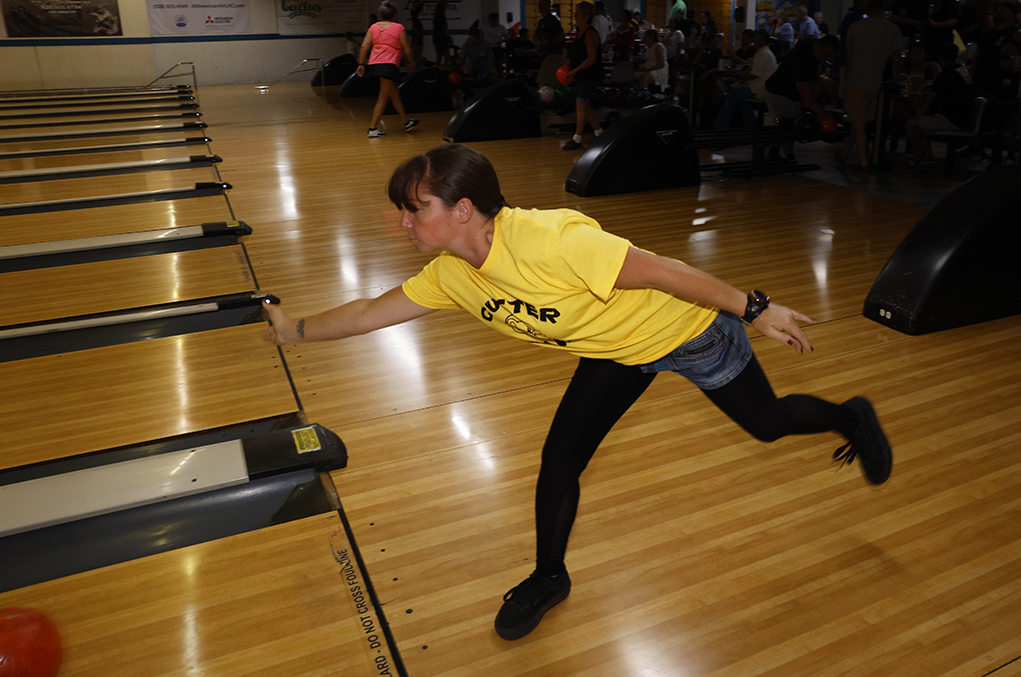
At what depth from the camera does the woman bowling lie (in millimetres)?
1370

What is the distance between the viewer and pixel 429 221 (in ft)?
4.57

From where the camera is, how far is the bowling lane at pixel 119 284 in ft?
12.2

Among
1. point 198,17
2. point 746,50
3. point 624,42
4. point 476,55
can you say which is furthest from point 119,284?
point 198,17

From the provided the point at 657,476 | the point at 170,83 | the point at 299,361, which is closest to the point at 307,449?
the point at 299,361

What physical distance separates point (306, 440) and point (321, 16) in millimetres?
Result: 15710

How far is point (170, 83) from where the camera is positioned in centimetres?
1555

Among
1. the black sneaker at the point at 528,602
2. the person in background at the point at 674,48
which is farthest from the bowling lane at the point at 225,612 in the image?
the person in background at the point at 674,48

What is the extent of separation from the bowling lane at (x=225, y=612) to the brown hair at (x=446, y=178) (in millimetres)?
984

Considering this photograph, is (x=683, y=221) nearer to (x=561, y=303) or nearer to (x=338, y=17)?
(x=561, y=303)

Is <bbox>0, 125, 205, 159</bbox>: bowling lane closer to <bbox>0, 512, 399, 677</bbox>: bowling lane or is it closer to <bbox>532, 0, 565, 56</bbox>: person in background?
<bbox>532, 0, 565, 56</bbox>: person in background

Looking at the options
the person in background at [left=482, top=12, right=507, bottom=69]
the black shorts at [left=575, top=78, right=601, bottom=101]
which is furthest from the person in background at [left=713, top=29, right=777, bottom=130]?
the person in background at [left=482, top=12, right=507, bottom=69]

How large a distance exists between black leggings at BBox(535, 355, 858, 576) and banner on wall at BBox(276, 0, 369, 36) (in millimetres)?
16466

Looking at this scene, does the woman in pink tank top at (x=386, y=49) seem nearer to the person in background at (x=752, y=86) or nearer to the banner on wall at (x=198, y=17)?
the person in background at (x=752, y=86)

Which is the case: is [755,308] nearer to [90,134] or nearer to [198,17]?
[90,134]
